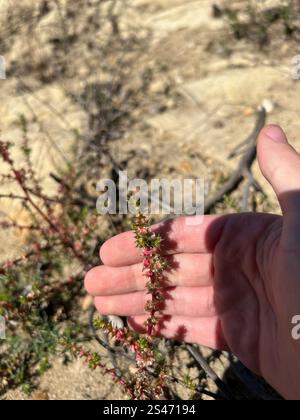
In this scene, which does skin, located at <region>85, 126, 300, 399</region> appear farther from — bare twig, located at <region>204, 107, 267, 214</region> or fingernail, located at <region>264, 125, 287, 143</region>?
bare twig, located at <region>204, 107, 267, 214</region>

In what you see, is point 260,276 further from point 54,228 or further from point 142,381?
point 54,228

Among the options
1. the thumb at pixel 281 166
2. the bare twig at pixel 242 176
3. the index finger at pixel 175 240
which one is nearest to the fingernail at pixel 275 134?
the thumb at pixel 281 166

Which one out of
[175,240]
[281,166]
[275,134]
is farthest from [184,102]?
[281,166]

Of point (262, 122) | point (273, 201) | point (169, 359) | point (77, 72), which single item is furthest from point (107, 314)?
point (77, 72)

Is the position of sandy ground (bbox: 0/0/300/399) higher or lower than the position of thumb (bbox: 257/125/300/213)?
higher

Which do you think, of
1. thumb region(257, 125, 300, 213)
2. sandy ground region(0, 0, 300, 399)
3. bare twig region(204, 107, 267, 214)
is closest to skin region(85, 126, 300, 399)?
thumb region(257, 125, 300, 213)

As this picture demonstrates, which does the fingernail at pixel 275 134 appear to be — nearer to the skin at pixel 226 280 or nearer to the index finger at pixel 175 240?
the skin at pixel 226 280

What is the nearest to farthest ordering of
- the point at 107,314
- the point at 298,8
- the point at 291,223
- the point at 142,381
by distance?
the point at 291,223 < the point at 142,381 < the point at 107,314 < the point at 298,8
